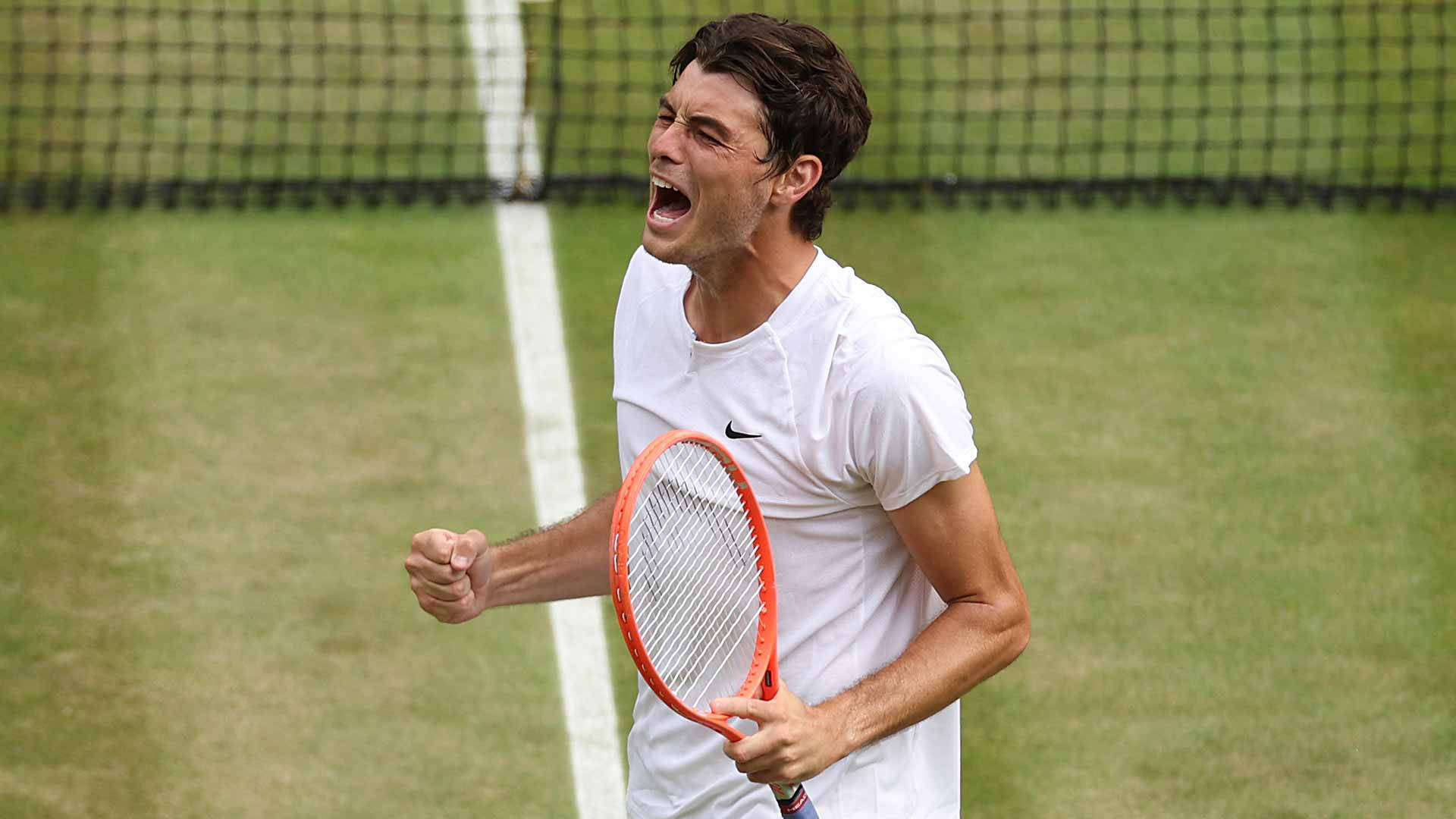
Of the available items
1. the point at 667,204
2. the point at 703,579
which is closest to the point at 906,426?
the point at 703,579

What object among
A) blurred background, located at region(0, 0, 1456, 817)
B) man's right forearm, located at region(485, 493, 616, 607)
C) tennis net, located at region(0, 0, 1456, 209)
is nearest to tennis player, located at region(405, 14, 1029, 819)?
man's right forearm, located at region(485, 493, 616, 607)

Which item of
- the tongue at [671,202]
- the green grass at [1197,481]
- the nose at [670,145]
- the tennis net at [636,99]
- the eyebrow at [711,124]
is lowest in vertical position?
the green grass at [1197,481]

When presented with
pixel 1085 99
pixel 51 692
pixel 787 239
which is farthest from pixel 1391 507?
pixel 51 692

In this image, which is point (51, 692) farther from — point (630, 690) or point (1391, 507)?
point (1391, 507)

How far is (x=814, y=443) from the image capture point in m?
3.47

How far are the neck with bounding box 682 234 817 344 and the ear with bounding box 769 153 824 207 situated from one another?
3.8 inches

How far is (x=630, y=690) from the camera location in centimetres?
611

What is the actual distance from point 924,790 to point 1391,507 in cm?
398

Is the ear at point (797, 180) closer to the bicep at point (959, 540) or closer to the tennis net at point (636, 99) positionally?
the bicep at point (959, 540)

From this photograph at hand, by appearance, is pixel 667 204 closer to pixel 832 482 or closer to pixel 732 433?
pixel 732 433

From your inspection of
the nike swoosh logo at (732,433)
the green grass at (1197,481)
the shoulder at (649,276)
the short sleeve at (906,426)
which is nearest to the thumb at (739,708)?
the short sleeve at (906,426)

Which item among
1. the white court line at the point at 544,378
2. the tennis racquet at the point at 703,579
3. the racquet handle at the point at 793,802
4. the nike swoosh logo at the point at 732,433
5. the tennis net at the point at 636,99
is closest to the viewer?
the racquet handle at the point at 793,802

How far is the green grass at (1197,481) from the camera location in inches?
231

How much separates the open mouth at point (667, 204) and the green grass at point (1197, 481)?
2723mm
